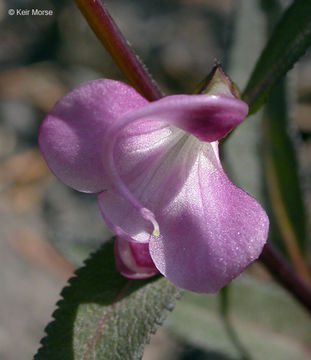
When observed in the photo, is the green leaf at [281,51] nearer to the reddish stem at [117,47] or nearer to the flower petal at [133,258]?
the reddish stem at [117,47]

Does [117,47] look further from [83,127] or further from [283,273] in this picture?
[283,273]

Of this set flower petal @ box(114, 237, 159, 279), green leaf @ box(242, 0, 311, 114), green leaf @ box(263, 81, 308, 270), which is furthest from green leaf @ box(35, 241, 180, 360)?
green leaf @ box(263, 81, 308, 270)

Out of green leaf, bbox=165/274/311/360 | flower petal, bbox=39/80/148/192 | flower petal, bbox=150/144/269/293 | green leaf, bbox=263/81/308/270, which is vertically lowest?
green leaf, bbox=165/274/311/360

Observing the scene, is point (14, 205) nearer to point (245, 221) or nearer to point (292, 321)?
point (292, 321)

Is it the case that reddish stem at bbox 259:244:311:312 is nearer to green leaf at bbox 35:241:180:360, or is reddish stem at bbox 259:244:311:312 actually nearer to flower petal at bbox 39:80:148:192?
green leaf at bbox 35:241:180:360

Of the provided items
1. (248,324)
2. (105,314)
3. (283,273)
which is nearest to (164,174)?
(105,314)

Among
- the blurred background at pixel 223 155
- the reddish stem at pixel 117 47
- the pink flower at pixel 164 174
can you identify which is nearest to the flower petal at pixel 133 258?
the pink flower at pixel 164 174
